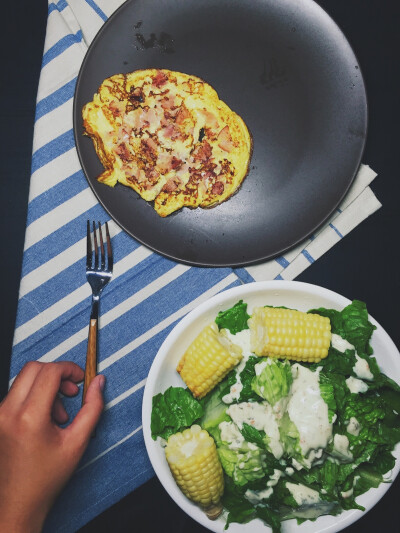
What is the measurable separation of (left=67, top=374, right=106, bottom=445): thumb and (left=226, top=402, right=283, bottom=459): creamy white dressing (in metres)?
0.59

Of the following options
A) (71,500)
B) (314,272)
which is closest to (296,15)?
(314,272)

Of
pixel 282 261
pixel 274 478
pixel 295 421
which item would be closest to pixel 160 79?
pixel 282 261

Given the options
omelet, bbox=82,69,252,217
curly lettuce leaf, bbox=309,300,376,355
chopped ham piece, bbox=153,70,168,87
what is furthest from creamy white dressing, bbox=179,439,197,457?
chopped ham piece, bbox=153,70,168,87

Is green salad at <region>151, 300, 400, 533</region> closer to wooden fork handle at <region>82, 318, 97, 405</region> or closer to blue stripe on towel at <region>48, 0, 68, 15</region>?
wooden fork handle at <region>82, 318, 97, 405</region>

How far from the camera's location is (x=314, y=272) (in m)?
2.53

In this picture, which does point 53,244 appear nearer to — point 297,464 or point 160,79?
point 160,79

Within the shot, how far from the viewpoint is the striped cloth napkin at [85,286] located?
240 centimetres

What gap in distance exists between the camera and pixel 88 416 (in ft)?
7.24

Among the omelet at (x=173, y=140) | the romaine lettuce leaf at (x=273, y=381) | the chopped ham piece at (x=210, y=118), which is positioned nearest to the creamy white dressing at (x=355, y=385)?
the romaine lettuce leaf at (x=273, y=381)

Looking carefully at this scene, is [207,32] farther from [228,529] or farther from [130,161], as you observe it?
[228,529]

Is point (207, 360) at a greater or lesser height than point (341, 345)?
greater

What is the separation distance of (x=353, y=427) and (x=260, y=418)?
416mm

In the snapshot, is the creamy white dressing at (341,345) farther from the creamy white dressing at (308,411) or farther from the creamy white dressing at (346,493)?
the creamy white dressing at (346,493)

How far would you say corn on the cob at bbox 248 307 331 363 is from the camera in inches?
83.3
